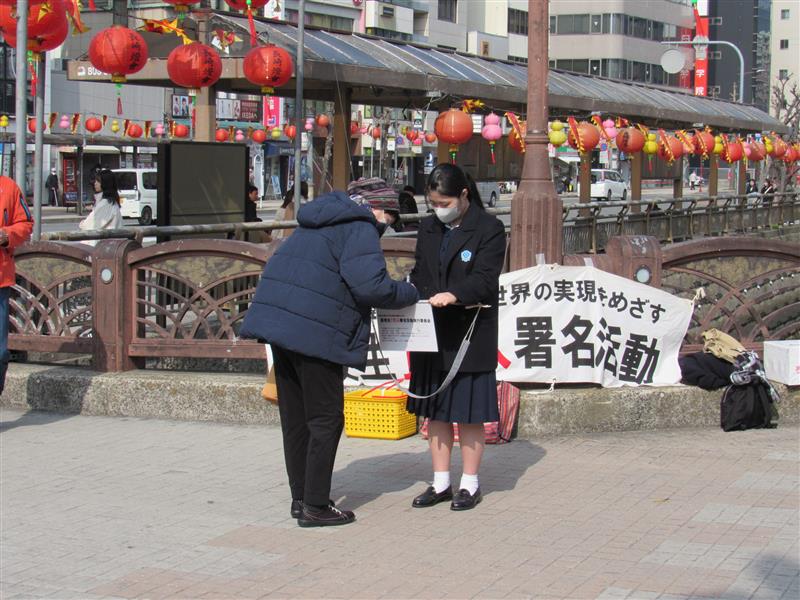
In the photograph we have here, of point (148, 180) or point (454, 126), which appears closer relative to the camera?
point (454, 126)

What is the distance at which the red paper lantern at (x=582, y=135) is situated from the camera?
2359 centimetres

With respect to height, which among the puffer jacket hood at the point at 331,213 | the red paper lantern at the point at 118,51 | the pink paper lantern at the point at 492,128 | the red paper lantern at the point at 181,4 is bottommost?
the puffer jacket hood at the point at 331,213

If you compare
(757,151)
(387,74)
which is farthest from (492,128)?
(757,151)

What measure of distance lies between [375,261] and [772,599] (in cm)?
235

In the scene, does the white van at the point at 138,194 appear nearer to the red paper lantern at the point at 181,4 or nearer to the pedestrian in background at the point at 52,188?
the pedestrian in background at the point at 52,188

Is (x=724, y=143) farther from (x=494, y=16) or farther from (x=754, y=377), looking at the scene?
(x=494, y=16)

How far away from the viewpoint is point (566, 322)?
8398mm

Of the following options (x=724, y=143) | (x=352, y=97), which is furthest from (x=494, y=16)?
(x=352, y=97)

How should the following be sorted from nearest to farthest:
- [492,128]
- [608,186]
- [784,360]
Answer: [784,360] < [492,128] < [608,186]

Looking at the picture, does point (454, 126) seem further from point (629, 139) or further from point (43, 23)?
point (43, 23)

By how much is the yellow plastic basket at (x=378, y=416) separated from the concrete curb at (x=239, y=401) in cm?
69

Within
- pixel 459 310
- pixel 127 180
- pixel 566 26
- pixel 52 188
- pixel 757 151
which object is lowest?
pixel 459 310

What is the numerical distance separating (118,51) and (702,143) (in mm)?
20637

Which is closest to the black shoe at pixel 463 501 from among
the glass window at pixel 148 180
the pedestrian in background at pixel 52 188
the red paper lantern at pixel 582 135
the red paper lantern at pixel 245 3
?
the red paper lantern at pixel 245 3
